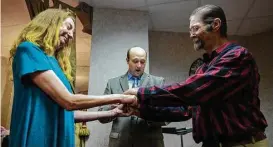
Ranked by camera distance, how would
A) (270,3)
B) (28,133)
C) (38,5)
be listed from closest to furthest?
(28,133) < (38,5) < (270,3)

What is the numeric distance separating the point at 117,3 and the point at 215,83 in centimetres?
218

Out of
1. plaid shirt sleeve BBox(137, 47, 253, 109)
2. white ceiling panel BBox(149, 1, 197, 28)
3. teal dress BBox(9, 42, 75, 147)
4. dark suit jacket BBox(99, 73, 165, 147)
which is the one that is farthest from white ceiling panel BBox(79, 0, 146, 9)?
teal dress BBox(9, 42, 75, 147)

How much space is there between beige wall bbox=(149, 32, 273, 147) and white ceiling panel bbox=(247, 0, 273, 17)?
60cm

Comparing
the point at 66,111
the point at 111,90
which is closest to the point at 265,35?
the point at 111,90

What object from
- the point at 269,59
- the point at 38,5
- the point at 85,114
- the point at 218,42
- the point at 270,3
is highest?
the point at 270,3

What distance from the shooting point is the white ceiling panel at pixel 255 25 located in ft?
12.0

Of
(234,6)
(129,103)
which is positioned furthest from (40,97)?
(234,6)

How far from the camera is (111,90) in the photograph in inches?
91.7

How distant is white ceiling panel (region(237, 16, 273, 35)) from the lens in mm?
3654

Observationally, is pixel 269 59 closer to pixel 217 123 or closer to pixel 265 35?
pixel 265 35

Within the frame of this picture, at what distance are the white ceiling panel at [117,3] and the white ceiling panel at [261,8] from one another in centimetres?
131

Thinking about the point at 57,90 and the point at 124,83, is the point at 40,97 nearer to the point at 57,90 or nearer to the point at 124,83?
the point at 57,90

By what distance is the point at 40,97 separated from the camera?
1061mm

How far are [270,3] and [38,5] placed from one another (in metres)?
2.55
